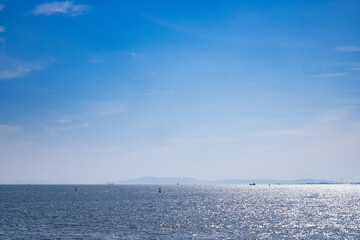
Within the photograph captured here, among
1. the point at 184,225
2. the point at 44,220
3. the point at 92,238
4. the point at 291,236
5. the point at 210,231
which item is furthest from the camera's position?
the point at 44,220

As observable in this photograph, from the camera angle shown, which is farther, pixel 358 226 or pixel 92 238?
pixel 358 226

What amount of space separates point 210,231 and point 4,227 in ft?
117

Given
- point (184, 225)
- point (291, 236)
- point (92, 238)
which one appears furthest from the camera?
point (184, 225)

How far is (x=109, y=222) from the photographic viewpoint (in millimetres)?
69375

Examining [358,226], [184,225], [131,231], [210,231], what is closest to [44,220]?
[131,231]

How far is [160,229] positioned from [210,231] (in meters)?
8.77

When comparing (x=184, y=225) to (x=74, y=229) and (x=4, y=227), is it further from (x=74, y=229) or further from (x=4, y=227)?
(x=4, y=227)

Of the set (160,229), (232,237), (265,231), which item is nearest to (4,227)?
(160,229)

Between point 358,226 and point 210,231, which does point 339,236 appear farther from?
point 210,231

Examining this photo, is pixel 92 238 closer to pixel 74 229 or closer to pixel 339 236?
pixel 74 229

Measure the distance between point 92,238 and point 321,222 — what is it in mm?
48809

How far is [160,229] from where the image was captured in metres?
60.9

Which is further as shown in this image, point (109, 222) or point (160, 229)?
point (109, 222)

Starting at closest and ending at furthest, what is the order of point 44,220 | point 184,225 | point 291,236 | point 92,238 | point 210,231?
point 92,238
point 291,236
point 210,231
point 184,225
point 44,220
